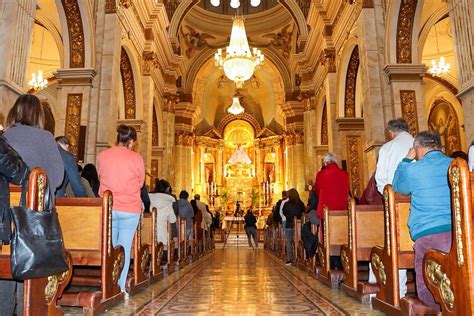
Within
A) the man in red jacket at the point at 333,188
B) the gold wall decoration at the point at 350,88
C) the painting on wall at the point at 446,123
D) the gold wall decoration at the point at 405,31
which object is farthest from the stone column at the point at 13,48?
the painting on wall at the point at 446,123

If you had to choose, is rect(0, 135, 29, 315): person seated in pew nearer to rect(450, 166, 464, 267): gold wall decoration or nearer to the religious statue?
rect(450, 166, 464, 267): gold wall decoration

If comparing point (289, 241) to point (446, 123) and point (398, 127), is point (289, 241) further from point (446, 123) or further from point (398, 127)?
A: point (446, 123)

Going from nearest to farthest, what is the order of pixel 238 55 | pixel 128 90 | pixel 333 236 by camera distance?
pixel 333 236 < pixel 128 90 < pixel 238 55

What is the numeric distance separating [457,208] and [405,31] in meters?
7.16

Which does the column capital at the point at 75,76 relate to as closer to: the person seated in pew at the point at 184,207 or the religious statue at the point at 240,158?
the person seated in pew at the point at 184,207

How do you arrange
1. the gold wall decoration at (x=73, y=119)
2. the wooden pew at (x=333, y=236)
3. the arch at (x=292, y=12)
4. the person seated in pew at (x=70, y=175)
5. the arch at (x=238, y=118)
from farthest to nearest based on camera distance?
the arch at (x=238, y=118)
the arch at (x=292, y=12)
the gold wall decoration at (x=73, y=119)
the wooden pew at (x=333, y=236)
the person seated in pew at (x=70, y=175)

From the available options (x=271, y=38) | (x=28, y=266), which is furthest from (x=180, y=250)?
(x=271, y=38)

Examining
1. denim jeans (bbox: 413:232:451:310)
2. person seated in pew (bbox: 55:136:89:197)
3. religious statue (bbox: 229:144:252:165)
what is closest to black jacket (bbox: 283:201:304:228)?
person seated in pew (bbox: 55:136:89:197)

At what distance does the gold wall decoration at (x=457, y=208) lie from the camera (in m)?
2.01

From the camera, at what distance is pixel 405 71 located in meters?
8.29

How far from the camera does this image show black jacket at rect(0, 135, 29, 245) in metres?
1.98

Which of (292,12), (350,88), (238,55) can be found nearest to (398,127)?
(350,88)

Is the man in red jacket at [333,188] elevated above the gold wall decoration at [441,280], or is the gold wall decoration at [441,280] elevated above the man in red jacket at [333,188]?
the man in red jacket at [333,188]

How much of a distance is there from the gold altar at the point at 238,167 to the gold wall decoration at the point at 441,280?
2067 centimetres
